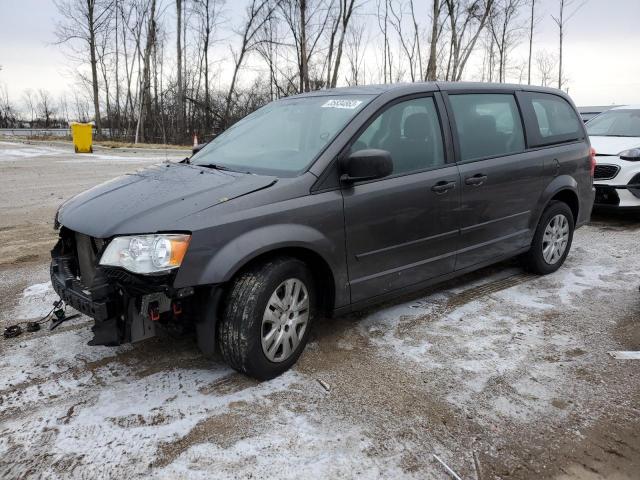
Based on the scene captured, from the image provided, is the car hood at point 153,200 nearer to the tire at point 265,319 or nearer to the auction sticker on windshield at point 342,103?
the tire at point 265,319

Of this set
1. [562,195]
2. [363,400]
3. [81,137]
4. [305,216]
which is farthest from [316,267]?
[81,137]

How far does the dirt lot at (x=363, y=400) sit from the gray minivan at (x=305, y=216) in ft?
1.02

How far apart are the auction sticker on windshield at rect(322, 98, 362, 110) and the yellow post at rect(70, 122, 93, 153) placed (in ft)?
58.2

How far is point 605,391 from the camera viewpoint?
120 inches

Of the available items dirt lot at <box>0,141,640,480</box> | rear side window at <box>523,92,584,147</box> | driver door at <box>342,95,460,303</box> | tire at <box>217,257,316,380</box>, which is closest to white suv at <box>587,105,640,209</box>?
rear side window at <box>523,92,584,147</box>

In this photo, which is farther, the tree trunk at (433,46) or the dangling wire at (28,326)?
the tree trunk at (433,46)

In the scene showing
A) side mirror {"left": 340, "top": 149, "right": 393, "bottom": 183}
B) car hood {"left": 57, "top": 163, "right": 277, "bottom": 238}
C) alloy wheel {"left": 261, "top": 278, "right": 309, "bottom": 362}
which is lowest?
alloy wheel {"left": 261, "top": 278, "right": 309, "bottom": 362}

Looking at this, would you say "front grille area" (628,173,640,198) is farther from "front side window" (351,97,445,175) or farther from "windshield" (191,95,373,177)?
"windshield" (191,95,373,177)

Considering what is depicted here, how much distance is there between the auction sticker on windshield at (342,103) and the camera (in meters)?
3.62

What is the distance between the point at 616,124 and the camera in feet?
27.7

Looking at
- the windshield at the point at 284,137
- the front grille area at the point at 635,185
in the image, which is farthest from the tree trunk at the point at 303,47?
the windshield at the point at 284,137

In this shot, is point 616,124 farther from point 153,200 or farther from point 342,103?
point 153,200

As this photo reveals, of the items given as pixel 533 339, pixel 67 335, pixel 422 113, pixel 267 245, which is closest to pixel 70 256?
pixel 67 335

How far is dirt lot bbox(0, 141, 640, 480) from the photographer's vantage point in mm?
2426
